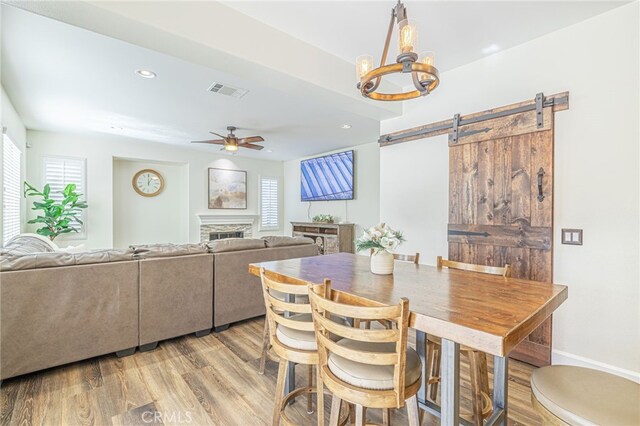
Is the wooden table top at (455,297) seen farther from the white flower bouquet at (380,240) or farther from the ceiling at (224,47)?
the ceiling at (224,47)

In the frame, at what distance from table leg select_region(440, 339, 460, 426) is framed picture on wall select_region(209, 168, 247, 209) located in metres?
6.80

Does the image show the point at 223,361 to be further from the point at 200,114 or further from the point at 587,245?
the point at 200,114

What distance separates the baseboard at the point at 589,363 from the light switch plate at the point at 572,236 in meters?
0.87

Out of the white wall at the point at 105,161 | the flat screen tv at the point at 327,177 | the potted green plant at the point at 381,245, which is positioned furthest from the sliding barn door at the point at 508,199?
the white wall at the point at 105,161

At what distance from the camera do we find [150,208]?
6770 millimetres

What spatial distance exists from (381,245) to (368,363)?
2.64 feet

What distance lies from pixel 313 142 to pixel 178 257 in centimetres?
402

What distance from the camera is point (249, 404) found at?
198cm

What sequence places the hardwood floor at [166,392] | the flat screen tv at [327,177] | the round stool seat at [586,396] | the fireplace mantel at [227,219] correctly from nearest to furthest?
the round stool seat at [586,396] < the hardwood floor at [166,392] < the flat screen tv at [327,177] < the fireplace mantel at [227,219]

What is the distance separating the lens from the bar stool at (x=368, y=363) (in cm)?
114

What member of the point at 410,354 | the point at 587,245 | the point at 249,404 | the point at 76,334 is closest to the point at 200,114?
the point at 76,334

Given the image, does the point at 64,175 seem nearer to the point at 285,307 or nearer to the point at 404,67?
the point at 285,307

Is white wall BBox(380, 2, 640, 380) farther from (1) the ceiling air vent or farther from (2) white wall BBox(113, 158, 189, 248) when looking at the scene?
(2) white wall BBox(113, 158, 189, 248)

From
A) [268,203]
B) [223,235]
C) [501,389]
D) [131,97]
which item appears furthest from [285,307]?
[268,203]
